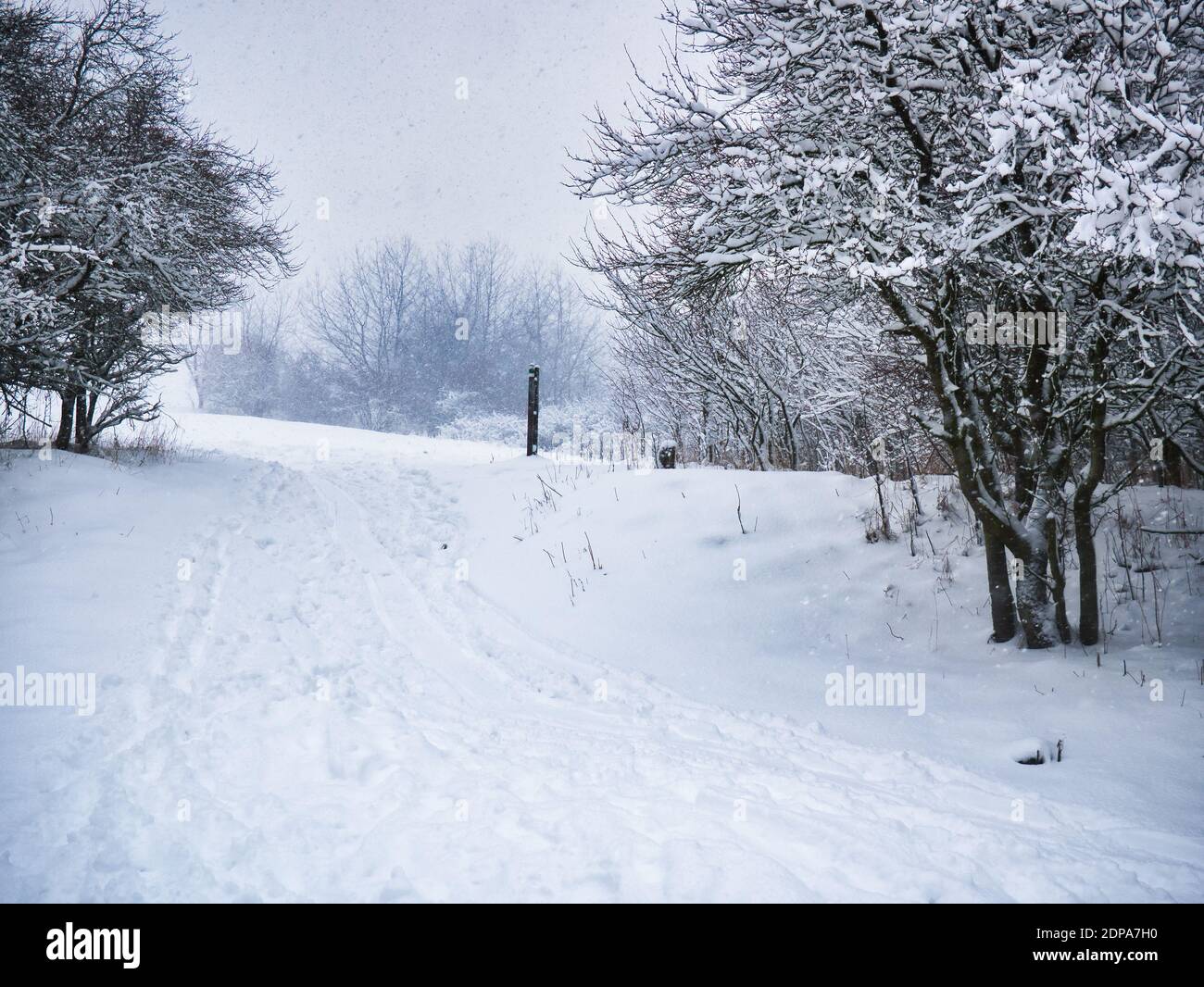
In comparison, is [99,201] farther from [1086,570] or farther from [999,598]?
[1086,570]

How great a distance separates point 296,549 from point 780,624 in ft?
19.0

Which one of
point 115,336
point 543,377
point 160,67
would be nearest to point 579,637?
point 115,336

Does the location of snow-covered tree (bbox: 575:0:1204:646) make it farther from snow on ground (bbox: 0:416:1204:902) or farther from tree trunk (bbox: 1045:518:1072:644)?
snow on ground (bbox: 0:416:1204:902)

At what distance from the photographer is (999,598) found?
528 cm

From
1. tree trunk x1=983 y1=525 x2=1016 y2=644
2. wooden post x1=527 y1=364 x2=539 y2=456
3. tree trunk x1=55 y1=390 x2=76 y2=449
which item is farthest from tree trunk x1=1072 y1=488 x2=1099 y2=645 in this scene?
tree trunk x1=55 y1=390 x2=76 y2=449

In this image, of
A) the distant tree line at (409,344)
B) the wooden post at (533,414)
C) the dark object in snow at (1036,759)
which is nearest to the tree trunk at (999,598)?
the dark object in snow at (1036,759)

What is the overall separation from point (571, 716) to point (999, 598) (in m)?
3.69

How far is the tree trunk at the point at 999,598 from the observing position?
17.2ft

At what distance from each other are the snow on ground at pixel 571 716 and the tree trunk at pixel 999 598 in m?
0.26

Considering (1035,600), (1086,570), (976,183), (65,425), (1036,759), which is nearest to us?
(976,183)

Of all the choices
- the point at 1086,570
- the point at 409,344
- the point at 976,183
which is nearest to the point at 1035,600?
the point at 1086,570

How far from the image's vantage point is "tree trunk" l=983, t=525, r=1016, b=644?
5.24m

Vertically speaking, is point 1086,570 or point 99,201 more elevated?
point 99,201
